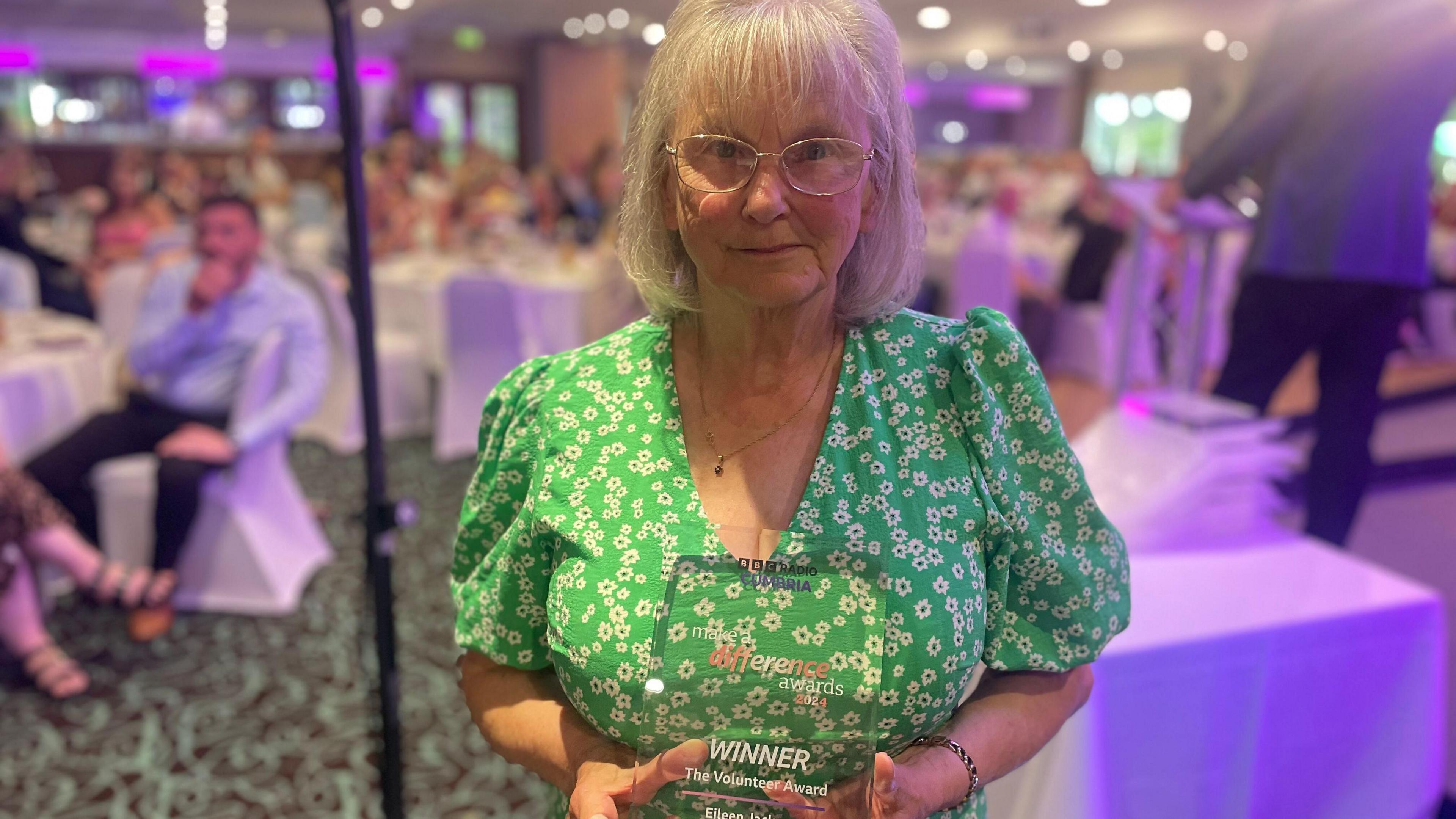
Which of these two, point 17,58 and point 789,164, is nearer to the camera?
point 789,164

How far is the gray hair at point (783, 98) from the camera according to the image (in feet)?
2.61

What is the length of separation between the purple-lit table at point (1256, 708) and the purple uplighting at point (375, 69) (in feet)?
64.8

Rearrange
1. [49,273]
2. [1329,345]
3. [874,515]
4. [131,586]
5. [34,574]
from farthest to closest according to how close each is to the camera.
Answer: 1. [49,273]
2. [131,586]
3. [34,574]
4. [1329,345]
5. [874,515]

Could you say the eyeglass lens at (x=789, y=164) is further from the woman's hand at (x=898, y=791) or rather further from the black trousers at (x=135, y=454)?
the black trousers at (x=135, y=454)

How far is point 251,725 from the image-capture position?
259cm

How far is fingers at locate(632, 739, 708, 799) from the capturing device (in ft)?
2.46

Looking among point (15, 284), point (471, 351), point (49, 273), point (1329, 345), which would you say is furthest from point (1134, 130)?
point (15, 284)

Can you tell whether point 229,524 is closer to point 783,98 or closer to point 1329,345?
point 783,98

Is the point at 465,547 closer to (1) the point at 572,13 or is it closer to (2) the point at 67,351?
(2) the point at 67,351

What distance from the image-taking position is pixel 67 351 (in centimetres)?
346

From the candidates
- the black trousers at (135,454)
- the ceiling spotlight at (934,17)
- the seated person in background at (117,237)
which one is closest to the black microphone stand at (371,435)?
the black trousers at (135,454)

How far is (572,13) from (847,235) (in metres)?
13.9

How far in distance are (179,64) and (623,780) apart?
21.2 meters

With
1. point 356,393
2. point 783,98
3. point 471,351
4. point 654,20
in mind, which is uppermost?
point 654,20
